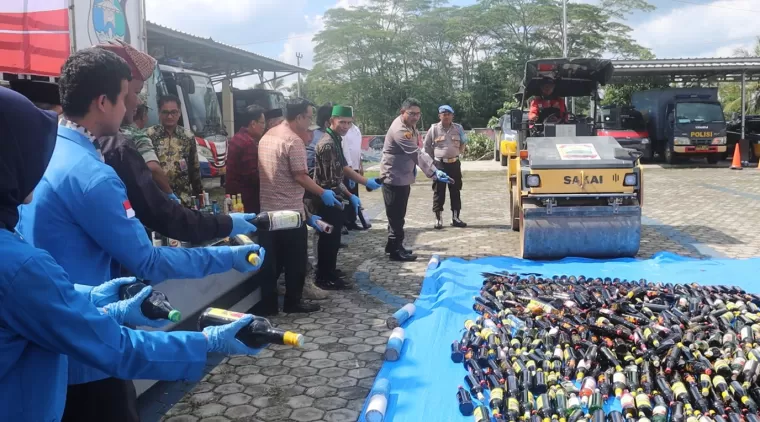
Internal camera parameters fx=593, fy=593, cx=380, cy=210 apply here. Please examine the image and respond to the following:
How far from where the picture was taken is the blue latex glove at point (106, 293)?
1.91 meters

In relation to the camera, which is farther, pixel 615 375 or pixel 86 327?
pixel 615 375

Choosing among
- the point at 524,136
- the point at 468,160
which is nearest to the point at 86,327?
the point at 524,136

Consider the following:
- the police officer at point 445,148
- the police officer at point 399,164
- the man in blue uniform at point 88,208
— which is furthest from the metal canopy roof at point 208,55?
the man in blue uniform at point 88,208

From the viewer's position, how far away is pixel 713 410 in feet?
10.5

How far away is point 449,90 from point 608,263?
33248 mm

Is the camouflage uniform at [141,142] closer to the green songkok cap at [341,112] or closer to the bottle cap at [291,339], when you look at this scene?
the green songkok cap at [341,112]

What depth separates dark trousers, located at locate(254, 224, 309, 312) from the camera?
5.35 m

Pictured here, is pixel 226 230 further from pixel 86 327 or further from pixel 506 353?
pixel 506 353

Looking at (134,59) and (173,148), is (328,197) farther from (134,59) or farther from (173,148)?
(134,59)

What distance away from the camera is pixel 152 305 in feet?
6.27

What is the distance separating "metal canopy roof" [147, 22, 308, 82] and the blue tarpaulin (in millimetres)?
11595

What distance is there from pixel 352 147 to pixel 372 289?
127 inches

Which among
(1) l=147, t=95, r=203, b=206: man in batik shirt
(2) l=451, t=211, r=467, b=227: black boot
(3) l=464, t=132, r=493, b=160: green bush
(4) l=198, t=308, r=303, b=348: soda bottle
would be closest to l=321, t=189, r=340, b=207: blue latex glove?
(1) l=147, t=95, r=203, b=206: man in batik shirt

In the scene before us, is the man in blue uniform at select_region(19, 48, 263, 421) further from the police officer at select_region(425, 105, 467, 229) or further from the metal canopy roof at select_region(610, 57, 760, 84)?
the metal canopy roof at select_region(610, 57, 760, 84)
